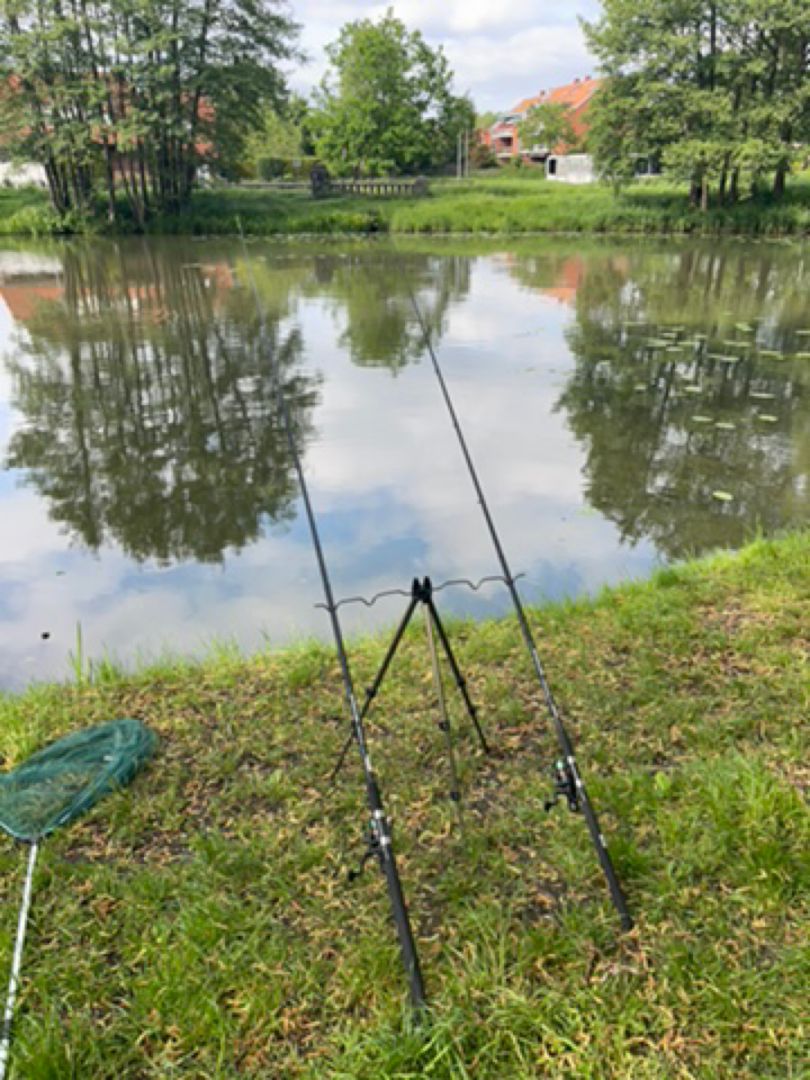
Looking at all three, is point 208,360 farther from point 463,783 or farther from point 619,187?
point 619,187

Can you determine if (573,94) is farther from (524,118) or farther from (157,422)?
(157,422)

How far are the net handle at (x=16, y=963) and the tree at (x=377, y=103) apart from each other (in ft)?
142

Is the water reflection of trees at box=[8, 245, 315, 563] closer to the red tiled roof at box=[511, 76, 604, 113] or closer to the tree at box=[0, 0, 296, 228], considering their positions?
the tree at box=[0, 0, 296, 228]

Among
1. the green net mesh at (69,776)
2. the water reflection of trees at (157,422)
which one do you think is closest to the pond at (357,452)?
the water reflection of trees at (157,422)

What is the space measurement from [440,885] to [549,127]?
207 feet

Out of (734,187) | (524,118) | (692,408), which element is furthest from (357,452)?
(524,118)

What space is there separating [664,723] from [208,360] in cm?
832

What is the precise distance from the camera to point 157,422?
24.7 feet

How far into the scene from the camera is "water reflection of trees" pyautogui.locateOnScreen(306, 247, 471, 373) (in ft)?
35.2

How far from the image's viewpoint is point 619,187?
87.2 feet

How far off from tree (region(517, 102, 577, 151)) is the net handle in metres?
62.9

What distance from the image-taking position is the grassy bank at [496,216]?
24.3m

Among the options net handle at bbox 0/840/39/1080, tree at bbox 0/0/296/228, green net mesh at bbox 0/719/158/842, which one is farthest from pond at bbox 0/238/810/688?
tree at bbox 0/0/296/228

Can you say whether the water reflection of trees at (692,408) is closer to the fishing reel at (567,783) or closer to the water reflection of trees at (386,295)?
the water reflection of trees at (386,295)
